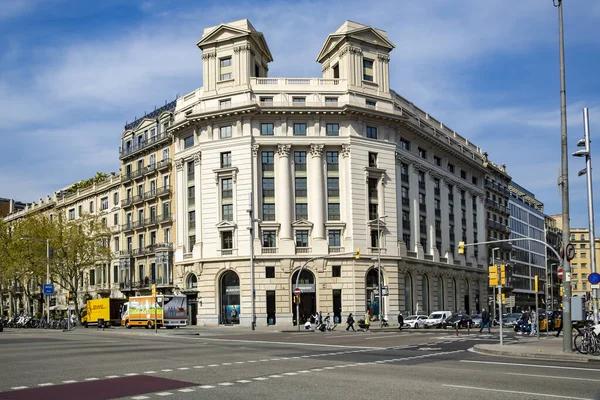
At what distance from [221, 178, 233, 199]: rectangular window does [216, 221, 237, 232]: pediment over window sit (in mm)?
2709

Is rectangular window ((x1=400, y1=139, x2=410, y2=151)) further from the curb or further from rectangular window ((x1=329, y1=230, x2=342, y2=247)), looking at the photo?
the curb

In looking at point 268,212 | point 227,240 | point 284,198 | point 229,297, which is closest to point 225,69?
point 284,198

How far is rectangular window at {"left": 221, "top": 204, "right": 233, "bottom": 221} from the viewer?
65.9 meters

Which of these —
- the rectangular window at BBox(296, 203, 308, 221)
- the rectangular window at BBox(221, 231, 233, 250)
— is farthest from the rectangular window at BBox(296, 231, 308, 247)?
the rectangular window at BBox(221, 231, 233, 250)

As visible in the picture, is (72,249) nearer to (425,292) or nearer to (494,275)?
(425,292)

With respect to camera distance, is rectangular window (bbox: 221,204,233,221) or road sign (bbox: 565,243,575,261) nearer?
road sign (bbox: 565,243,575,261)

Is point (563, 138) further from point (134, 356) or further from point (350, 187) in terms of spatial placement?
point (350, 187)

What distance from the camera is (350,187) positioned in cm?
6606

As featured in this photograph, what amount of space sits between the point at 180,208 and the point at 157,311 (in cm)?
1441

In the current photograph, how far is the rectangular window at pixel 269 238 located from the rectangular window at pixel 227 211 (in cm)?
392

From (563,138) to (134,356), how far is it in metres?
17.9

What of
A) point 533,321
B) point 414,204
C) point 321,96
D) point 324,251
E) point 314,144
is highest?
point 321,96

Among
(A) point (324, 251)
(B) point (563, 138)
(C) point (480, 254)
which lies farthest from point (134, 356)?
(C) point (480, 254)

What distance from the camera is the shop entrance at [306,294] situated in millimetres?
64875
